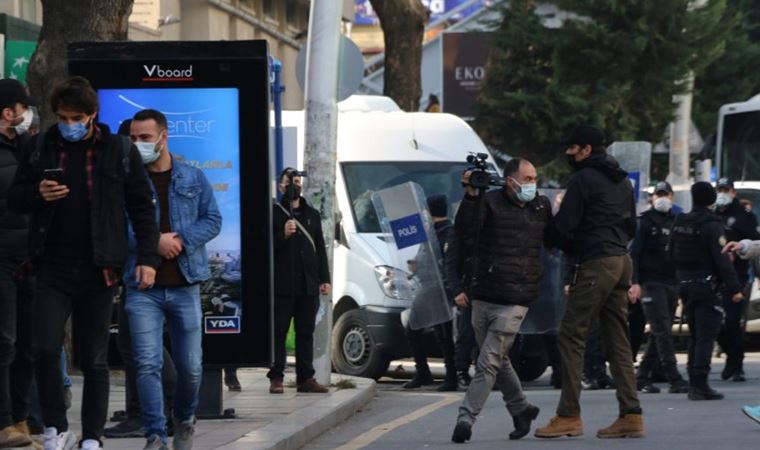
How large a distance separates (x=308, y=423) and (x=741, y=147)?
18.9 m

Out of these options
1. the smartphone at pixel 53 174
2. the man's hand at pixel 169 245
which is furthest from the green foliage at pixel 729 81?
the smartphone at pixel 53 174

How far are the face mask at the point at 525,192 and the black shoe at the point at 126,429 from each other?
263 cm

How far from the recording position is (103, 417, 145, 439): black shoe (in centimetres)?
1051

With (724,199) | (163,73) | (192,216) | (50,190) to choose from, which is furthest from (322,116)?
(50,190)

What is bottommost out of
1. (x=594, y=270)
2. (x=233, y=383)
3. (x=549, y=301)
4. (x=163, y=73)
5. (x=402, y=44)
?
(x=233, y=383)

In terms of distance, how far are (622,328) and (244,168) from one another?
2.58 metres

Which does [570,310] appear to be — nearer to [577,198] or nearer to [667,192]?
[577,198]

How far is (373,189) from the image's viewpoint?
58.9 ft

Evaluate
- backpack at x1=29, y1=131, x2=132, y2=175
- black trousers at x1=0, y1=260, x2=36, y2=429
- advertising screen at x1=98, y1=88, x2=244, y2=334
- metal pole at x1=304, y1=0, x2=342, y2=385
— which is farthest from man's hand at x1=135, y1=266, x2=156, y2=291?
metal pole at x1=304, y1=0, x2=342, y2=385

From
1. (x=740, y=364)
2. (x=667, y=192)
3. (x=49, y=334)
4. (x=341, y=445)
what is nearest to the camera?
(x=49, y=334)

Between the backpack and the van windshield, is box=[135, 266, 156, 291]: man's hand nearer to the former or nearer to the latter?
the backpack

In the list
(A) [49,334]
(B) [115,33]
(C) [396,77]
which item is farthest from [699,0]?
(A) [49,334]

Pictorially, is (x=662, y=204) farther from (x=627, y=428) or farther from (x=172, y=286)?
(x=172, y=286)

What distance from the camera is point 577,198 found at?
11.3 metres
